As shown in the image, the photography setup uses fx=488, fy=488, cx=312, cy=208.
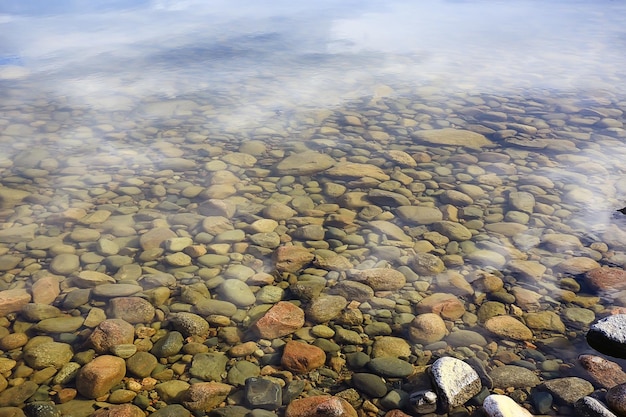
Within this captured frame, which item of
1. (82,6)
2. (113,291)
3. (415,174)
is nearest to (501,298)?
(415,174)

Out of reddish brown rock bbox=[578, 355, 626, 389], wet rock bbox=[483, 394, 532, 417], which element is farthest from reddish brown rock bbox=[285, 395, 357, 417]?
reddish brown rock bbox=[578, 355, 626, 389]

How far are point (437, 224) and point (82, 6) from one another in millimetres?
20437

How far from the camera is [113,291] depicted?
3.25 metres

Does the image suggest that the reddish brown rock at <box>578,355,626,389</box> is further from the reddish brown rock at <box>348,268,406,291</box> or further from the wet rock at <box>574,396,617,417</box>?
the reddish brown rock at <box>348,268,406,291</box>

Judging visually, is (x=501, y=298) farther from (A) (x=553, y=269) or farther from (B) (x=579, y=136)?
(B) (x=579, y=136)

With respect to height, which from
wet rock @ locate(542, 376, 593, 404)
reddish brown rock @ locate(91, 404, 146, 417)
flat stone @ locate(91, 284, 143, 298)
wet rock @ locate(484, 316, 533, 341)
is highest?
flat stone @ locate(91, 284, 143, 298)

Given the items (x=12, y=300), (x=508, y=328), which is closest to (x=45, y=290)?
(x=12, y=300)

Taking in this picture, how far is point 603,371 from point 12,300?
11.5ft

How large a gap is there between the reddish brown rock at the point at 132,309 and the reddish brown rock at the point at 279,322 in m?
0.70

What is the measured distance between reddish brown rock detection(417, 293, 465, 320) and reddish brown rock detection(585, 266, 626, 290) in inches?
38.4

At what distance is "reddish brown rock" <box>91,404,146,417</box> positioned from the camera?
2351mm

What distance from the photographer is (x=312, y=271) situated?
11.6 ft

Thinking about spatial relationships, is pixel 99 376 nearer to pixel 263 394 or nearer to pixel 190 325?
pixel 190 325

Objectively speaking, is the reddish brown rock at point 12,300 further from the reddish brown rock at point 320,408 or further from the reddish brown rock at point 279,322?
the reddish brown rock at point 320,408
